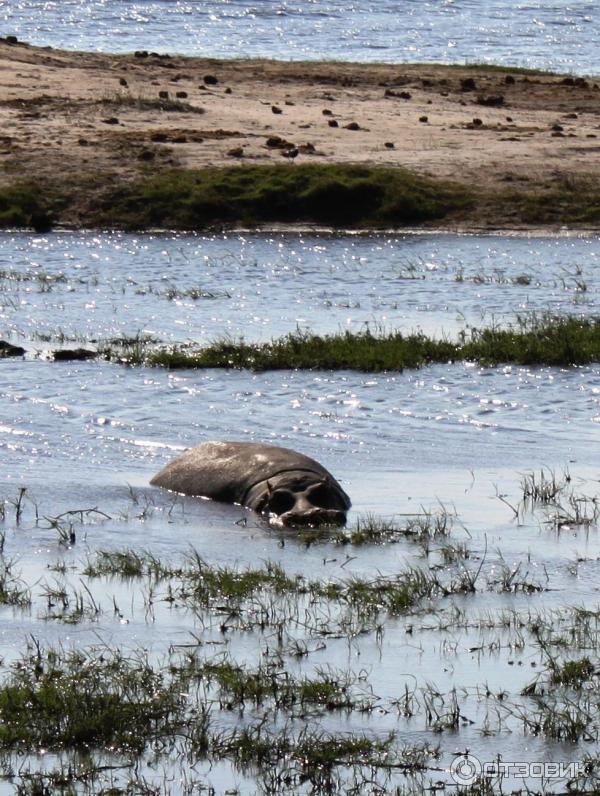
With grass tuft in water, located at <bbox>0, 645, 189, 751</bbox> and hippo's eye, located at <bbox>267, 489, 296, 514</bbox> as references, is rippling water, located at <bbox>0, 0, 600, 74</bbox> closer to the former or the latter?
hippo's eye, located at <bbox>267, 489, 296, 514</bbox>

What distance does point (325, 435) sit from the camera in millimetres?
12320

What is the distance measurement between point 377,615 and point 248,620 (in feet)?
2.19

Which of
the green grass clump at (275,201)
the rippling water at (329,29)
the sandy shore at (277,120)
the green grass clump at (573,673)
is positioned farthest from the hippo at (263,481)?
the rippling water at (329,29)

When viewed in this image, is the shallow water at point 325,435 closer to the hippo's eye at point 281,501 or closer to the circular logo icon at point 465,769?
the circular logo icon at point 465,769

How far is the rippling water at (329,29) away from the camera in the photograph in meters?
47.2

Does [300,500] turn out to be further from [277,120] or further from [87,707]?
[277,120]

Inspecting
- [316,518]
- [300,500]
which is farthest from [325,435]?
[316,518]

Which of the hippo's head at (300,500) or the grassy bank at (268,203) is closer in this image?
the hippo's head at (300,500)

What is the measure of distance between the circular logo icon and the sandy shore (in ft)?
54.8

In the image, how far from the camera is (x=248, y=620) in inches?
324

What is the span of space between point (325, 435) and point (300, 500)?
7.40 ft

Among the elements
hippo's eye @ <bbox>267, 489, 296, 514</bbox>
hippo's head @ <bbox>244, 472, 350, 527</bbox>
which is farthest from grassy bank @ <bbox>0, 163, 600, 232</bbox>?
hippo's eye @ <bbox>267, 489, 296, 514</bbox>

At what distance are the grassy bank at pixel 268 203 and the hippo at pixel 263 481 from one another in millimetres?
11794

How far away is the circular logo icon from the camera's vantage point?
6.35 metres
